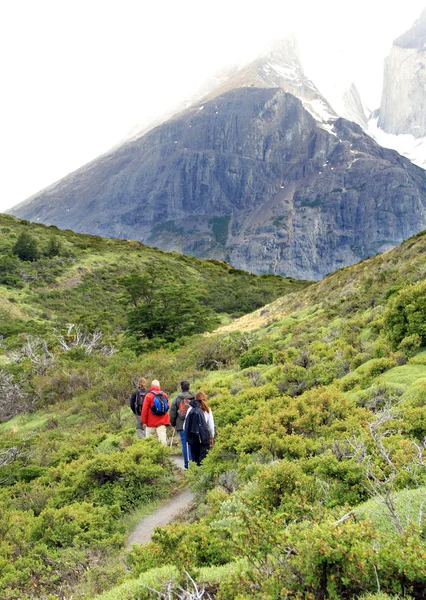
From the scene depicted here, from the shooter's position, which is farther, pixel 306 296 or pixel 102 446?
pixel 306 296

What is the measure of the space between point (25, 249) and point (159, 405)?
37146 millimetres

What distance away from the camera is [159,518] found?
7.26 metres

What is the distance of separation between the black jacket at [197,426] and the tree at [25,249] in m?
38.7

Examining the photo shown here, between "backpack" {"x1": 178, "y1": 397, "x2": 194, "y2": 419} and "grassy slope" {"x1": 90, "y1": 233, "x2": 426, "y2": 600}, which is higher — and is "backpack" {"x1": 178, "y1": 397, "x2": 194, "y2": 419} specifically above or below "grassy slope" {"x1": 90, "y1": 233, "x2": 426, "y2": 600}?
above

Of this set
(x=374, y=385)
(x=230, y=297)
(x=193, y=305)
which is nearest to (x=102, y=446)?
(x=374, y=385)

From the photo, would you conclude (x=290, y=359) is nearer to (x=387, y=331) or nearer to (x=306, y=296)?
(x=387, y=331)

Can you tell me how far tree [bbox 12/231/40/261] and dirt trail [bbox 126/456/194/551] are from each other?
Result: 129 feet

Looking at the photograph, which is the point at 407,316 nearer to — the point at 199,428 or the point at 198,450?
the point at 199,428

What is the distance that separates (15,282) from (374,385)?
118 feet

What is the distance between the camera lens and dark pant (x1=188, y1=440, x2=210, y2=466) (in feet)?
28.1

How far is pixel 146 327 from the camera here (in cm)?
2427

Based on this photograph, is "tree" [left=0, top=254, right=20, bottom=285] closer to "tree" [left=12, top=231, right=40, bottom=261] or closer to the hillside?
"tree" [left=12, top=231, right=40, bottom=261]

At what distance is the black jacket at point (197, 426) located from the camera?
8492mm

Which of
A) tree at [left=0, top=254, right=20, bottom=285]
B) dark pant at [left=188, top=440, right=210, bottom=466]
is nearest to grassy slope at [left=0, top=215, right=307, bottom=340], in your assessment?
tree at [left=0, top=254, right=20, bottom=285]
